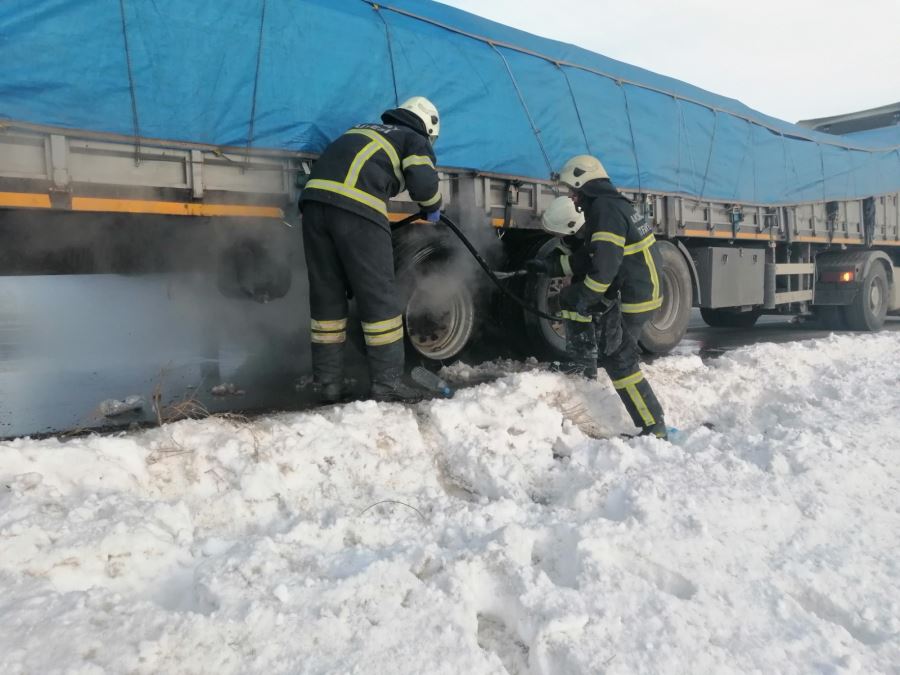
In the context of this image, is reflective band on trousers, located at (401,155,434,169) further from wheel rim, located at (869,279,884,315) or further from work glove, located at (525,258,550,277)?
wheel rim, located at (869,279,884,315)

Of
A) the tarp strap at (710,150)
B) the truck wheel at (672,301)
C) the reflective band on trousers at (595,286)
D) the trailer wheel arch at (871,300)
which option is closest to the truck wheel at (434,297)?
the reflective band on trousers at (595,286)

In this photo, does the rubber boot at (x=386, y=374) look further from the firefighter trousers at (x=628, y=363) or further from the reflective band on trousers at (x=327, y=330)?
the firefighter trousers at (x=628, y=363)

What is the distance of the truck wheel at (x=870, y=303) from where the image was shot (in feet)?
32.8

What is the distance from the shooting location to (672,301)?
7.12 m

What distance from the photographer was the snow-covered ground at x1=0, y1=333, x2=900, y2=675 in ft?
5.72

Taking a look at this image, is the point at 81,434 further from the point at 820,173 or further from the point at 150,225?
the point at 820,173

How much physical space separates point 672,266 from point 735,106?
2521 millimetres

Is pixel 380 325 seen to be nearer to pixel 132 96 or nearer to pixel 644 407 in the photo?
pixel 644 407

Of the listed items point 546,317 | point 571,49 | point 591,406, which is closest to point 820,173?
point 571,49

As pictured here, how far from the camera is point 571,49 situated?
596 cm

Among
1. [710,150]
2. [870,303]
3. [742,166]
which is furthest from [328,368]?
[870,303]

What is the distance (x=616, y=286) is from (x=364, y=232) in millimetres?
1792

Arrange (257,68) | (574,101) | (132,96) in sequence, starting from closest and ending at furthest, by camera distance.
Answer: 1. (132,96)
2. (257,68)
3. (574,101)

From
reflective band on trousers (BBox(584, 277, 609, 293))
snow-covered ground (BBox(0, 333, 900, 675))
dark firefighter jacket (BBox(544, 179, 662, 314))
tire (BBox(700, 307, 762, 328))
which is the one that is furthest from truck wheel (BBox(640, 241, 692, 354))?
tire (BBox(700, 307, 762, 328))
